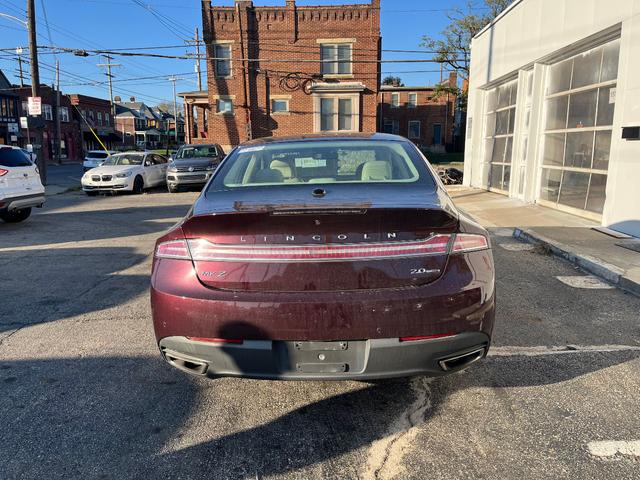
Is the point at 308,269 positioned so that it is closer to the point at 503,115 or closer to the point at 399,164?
the point at 399,164

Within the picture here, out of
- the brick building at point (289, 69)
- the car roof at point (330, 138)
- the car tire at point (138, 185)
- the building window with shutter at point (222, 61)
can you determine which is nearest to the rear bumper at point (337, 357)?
the car roof at point (330, 138)

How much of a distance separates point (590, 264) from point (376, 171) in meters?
4.10

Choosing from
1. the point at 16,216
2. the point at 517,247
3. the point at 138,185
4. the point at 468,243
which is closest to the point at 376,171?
the point at 468,243

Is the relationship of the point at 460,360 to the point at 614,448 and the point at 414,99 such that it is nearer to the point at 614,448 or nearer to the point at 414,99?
the point at 614,448

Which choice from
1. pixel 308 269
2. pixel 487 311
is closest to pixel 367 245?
pixel 308 269

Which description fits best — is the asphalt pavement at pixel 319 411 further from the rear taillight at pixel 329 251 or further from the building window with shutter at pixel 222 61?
the building window with shutter at pixel 222 61

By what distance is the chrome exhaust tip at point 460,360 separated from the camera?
2639mm

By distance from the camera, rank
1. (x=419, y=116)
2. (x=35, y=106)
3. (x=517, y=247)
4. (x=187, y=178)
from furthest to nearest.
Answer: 1. (x=419, y=116)
2. (x=35, y=106)
3. (x=187, y=178)
4. (x=517, y=247)

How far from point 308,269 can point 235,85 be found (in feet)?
94.7

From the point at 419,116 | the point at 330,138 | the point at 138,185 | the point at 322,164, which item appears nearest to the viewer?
the point at 322,164

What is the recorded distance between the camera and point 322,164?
3.73 m

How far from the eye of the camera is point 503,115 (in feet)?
47.6

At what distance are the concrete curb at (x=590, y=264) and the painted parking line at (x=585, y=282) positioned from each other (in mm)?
101

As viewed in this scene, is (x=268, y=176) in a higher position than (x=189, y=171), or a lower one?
higher
